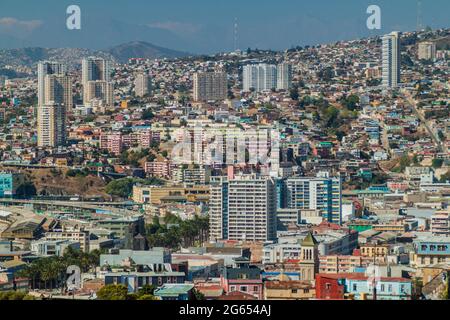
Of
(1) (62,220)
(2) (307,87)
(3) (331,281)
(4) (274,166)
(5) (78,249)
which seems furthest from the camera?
(2) (307,87)

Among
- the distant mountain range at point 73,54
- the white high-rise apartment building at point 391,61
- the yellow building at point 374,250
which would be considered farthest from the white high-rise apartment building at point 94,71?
the yellow building at point 374,250

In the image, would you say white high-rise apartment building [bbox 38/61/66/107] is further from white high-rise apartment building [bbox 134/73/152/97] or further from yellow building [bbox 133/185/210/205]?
yellow building [bbox 133/185/210/205]

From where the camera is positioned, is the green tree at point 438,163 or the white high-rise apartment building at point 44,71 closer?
the green tree at point 438,163

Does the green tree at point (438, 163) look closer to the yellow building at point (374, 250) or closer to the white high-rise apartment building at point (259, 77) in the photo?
the white high-rise apartment building at point (259, 77)

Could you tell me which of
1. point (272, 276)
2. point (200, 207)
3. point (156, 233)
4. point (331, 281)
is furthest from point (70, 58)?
point (331, 281)

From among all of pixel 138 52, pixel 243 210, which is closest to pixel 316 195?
pixel 243 210

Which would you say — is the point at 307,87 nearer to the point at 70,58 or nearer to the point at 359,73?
the point at 359,73
